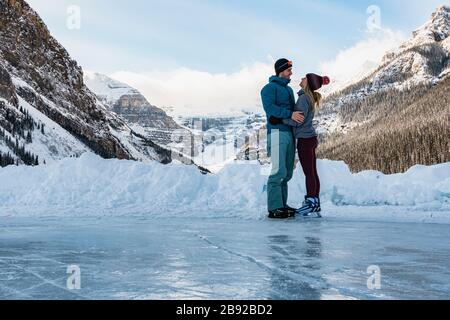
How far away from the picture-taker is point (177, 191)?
10.4 m

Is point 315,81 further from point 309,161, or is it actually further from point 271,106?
point 309,161

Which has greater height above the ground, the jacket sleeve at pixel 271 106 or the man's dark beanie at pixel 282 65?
the man's dark beanie at pixel 282 65

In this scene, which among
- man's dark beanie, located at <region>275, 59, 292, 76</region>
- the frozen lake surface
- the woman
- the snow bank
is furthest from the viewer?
the snow bank

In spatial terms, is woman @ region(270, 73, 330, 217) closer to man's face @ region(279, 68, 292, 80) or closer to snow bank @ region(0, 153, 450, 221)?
man's face @ region(279, 68, 292, 80)

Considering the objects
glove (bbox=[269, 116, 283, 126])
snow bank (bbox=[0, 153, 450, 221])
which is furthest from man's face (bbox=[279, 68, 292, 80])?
snow bank (bbox=[0, 153, 450, 221])

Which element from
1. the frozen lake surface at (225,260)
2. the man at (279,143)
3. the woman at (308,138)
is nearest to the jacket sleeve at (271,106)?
the man at (279,143)

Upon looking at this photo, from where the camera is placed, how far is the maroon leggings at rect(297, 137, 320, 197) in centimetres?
895

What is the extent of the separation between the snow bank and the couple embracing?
61 cm

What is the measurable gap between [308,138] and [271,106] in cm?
81

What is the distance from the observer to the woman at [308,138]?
8.93 metres

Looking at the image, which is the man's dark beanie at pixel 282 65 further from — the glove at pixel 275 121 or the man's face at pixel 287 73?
the glove at pixel 275 121

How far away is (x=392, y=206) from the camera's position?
31.5 feet

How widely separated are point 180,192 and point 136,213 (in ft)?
3.65

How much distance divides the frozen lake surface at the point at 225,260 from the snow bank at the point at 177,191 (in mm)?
1544
